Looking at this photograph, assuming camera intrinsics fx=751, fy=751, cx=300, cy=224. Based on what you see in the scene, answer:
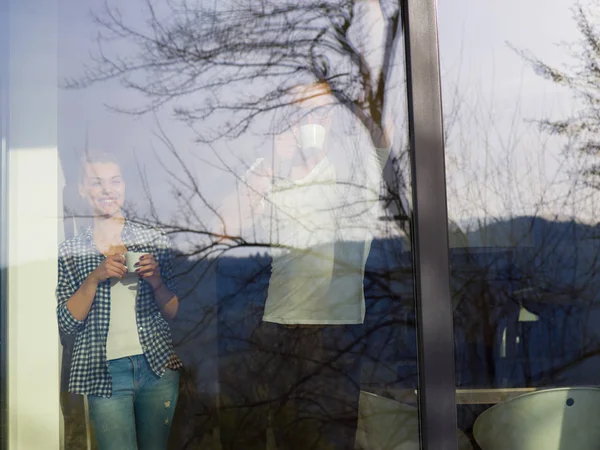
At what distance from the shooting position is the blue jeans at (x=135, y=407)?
2066 mm

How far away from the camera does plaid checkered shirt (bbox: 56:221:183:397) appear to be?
207 centimetres

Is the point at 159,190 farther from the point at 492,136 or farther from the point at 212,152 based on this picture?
the point at 492,136

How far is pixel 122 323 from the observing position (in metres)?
2.10

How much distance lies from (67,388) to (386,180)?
1066 millimetres

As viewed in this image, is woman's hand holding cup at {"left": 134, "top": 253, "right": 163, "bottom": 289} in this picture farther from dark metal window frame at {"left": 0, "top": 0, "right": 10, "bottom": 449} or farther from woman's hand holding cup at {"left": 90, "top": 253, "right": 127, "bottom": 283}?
dark metal window frame at {"left": 0, "top": 0, "right": 10, "bottom": 449}

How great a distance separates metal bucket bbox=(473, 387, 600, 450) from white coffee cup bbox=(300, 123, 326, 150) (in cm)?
94

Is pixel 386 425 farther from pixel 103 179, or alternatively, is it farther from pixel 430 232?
pixel 103 179

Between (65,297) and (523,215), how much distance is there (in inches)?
54.8

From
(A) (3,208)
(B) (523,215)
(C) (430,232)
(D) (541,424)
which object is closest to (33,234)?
(A) (3,208)

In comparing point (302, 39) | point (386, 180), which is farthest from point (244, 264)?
point (302, 39)

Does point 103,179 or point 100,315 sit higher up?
point 103,179

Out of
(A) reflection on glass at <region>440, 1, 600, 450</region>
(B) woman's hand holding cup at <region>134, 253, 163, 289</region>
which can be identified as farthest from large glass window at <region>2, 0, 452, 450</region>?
(A) reflection on glass at <region>440, 1, 600, 450</region>

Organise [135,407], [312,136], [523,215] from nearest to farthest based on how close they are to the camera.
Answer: [135,407], [312,136], [523,215]

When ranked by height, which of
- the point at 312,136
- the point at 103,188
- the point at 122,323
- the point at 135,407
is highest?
the point at 312,136
